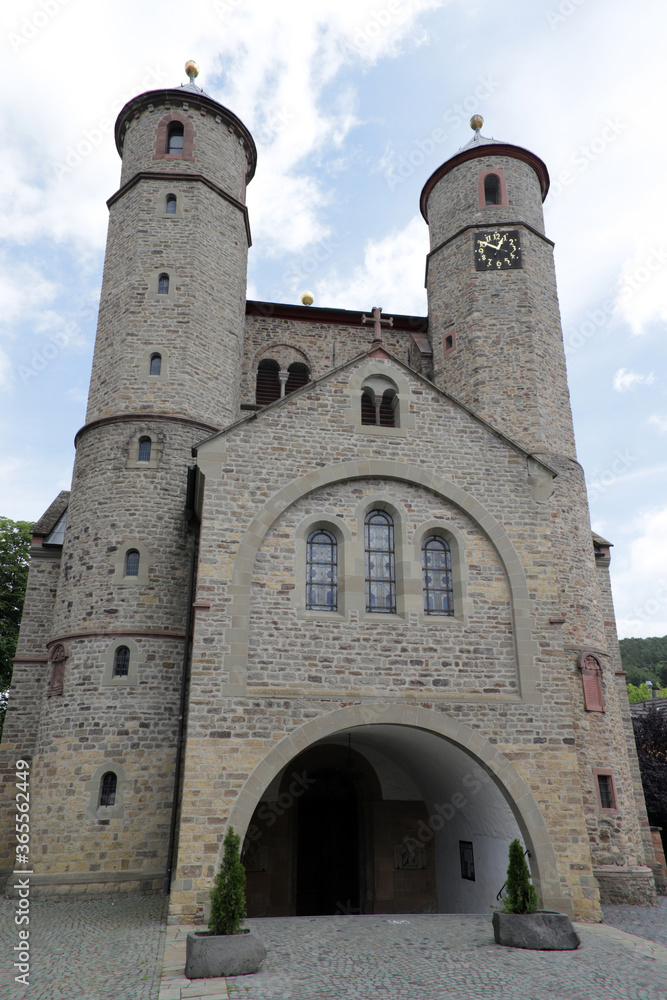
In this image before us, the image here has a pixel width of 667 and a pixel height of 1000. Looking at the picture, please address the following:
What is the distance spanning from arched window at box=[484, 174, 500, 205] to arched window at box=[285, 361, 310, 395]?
7104 mm

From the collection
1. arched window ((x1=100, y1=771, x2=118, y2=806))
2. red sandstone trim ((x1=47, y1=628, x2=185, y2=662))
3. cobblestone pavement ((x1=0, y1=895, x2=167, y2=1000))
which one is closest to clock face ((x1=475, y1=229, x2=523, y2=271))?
red sandstone trim ((x1=47, y1=628, x2=185, y2=662))

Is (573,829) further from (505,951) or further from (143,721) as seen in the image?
(143,721)

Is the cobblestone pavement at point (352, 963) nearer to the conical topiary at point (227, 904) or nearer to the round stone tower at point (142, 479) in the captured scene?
the conical topiary at point (227, 904)

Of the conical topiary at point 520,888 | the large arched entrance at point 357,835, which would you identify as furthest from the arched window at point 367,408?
the conical topiary at point 520,888

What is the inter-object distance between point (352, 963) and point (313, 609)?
16.7 feet

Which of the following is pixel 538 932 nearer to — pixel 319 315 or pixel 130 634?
pixel 130 634

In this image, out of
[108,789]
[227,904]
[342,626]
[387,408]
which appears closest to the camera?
[227,904]

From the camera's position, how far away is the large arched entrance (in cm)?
1423

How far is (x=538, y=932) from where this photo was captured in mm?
8953

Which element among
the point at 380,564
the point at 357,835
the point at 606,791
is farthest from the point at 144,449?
the point at 606,791

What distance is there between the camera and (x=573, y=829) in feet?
36.1

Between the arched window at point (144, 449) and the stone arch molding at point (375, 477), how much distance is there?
16.4 feet

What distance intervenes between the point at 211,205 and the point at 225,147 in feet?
7.71

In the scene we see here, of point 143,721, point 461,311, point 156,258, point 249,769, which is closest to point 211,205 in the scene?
point 156,258
